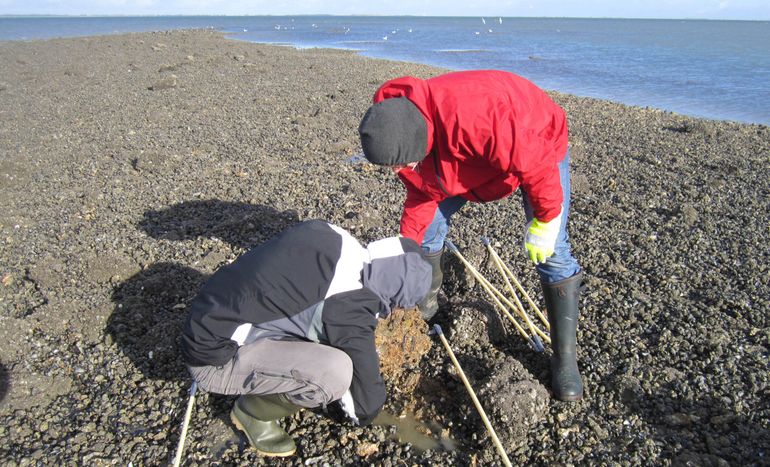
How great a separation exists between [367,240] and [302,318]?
2.73 metres

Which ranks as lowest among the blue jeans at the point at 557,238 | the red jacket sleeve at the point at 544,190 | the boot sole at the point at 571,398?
the boot sole at the point at 571,398

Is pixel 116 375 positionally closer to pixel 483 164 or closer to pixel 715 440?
pixel 483 164

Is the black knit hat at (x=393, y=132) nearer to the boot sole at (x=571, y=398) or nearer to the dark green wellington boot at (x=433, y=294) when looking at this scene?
the dark green wellington boot at (x=433, y=294)

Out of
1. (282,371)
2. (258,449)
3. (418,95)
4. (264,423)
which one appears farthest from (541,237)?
(258,449)

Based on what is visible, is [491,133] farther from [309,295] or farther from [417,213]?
[309,295]

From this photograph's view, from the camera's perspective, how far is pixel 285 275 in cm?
235

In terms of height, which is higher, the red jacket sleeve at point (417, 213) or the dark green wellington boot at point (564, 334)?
the red jacket sleeve at point (417, 213)

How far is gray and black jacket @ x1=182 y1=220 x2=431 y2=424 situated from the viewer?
236cm

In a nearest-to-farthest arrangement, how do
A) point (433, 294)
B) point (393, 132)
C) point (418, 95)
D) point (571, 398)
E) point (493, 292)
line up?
point (393, 132) < point (418, 95) < point (571, 398) < point (433, 294) < point (493, 292)

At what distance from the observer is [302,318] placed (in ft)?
8.14

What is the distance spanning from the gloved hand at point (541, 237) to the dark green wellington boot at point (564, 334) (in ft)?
1.12

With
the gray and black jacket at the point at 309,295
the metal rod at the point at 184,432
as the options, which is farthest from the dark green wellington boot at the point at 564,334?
the metal rod at the point at 184,432

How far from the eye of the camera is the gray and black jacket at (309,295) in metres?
2.36

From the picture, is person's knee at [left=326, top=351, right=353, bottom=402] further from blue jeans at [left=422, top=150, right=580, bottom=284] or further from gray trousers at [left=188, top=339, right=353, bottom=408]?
blue jeans at [left=422, top=150, right=580, bottom=284]
